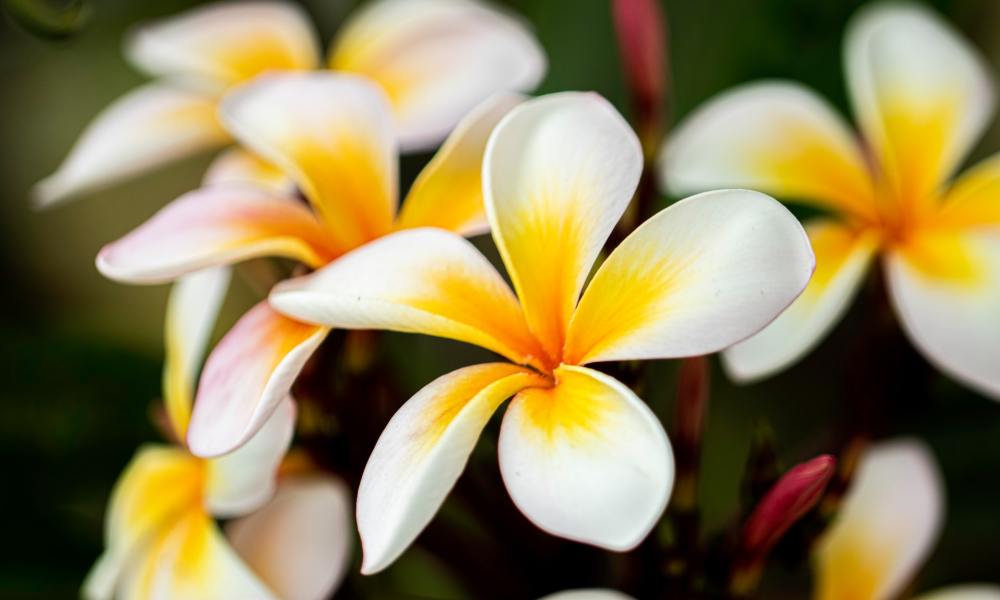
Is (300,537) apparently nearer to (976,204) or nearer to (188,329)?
A: (188,329)

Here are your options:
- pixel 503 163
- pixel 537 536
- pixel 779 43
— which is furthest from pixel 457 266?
pixel 779 43

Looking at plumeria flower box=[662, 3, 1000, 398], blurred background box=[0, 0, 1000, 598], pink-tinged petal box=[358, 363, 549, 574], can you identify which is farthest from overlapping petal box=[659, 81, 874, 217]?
pink-tinged petal box=[358, 363, 549, 574]

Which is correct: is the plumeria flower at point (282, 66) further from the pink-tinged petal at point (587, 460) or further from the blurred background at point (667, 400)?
the pink-tinged petal at point (587, 460)

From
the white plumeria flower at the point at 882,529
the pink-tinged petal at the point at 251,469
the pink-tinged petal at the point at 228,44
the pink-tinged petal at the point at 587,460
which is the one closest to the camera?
the pink-tinged petal at the point at 587,460

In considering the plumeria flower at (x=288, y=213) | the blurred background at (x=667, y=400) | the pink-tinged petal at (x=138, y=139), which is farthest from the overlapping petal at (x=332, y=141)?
the blurred background at (x=667, y=400)

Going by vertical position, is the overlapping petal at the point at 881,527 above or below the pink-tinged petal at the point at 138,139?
below

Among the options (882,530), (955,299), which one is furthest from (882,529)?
(955,299)

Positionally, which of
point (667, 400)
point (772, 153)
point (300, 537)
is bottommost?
point (667, 400)
